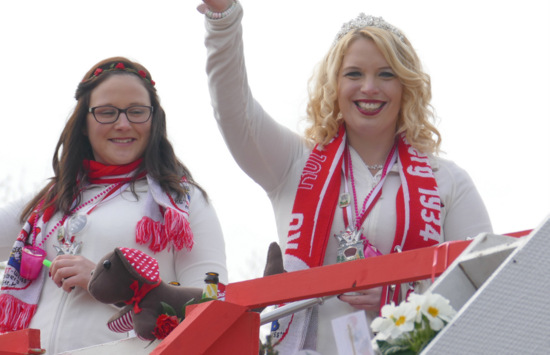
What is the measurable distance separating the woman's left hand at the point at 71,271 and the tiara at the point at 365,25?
137 cm

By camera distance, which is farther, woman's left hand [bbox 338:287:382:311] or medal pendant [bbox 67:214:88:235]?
medal pendant [bbox 67:214:88:235]

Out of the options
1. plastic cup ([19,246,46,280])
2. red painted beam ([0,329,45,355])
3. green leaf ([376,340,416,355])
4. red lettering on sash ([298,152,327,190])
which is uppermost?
green leaf ([376,340,416,355])

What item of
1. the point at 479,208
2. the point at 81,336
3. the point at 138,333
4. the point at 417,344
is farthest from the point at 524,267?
the point at 81,336

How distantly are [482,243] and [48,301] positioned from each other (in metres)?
2.25

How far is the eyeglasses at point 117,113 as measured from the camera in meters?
3.95

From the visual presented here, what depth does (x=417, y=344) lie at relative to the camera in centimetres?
172

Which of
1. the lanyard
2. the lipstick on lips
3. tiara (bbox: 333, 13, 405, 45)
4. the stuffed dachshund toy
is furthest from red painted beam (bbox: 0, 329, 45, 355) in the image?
tiara (bbox: 333, 13, 405, 45)

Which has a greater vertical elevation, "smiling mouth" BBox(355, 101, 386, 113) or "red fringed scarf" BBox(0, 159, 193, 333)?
"smiling mouth" BBox(355, 101, 386, 113)

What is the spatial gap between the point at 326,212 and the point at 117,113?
1.14 meters

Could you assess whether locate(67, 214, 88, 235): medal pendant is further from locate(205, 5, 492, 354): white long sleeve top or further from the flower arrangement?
the flower arrangement

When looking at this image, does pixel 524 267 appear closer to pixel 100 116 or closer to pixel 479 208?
pixel 479 208

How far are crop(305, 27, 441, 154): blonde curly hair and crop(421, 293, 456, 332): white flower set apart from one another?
195cm

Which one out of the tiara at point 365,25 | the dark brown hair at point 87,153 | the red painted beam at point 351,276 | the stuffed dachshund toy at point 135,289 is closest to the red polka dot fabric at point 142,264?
the stuffed dachshund toy at point 135,289

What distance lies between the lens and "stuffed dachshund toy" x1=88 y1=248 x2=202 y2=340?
2.74 metres
